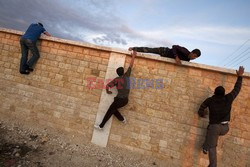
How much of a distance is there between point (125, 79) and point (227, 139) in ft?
10.3

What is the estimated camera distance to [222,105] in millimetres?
4273

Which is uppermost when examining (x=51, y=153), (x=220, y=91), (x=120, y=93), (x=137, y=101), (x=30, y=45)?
(x=30, y=45)

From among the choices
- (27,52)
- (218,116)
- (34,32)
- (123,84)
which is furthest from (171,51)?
(27,52)

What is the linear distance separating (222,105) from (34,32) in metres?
5.86

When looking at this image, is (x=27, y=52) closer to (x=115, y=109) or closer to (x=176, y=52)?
(x=115, y=109)

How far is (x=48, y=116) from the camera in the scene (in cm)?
580

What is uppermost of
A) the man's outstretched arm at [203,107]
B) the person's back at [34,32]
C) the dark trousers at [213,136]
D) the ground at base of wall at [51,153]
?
the person's back at [34,32]

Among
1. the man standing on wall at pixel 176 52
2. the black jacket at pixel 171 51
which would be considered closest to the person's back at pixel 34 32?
the man standing on wall at pixel 176 52

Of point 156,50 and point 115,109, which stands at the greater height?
point 156,50

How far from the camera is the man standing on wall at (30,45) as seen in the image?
574 cm

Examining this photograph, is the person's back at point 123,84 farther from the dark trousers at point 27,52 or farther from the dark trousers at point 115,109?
the dark trousers at point 27,52

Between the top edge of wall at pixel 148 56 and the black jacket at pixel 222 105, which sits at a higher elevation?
the top edge of wall at pixel 148 56

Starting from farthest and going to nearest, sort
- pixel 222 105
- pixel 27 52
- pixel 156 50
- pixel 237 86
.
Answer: pixel 27 52 → pixel 156 50 → pixel 237 86 → pixel 222 105

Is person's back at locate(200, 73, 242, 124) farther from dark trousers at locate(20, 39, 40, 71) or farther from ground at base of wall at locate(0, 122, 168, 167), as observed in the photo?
dark trousers at locate(20, 39, 40, 71)
